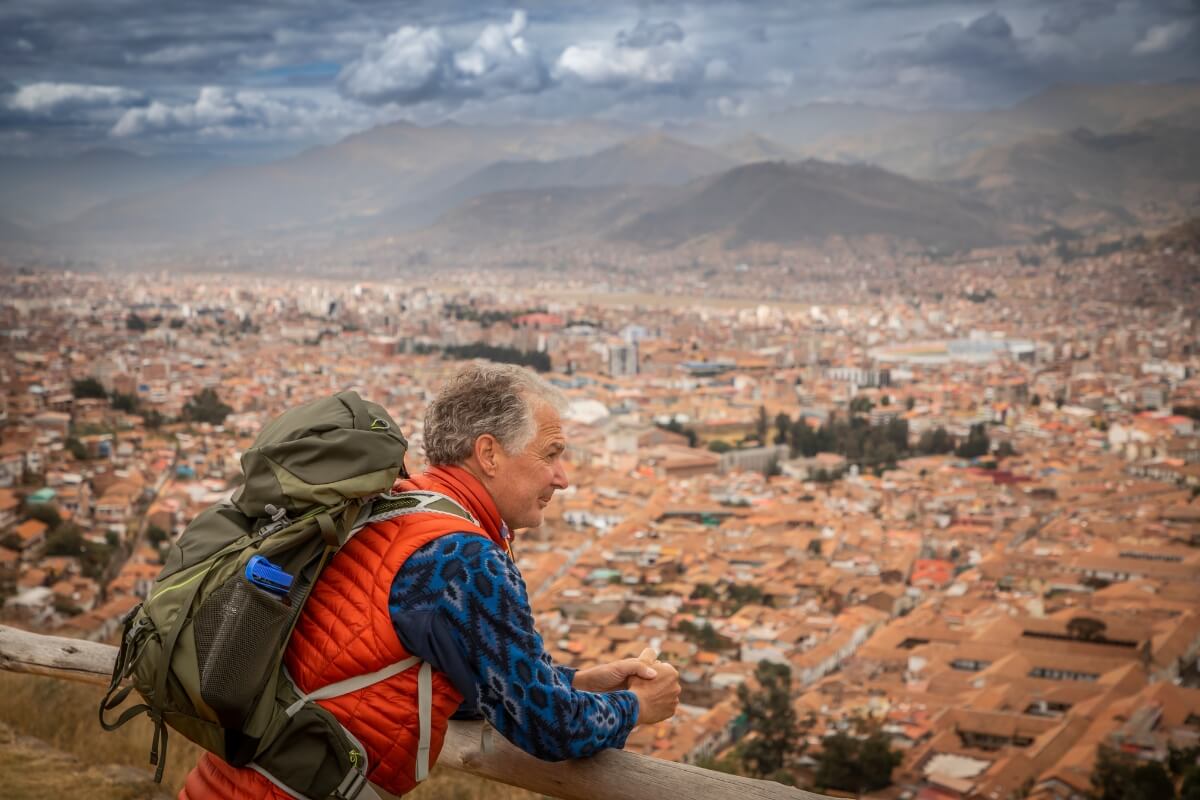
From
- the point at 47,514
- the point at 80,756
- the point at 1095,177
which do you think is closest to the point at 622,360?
the point at 47,514

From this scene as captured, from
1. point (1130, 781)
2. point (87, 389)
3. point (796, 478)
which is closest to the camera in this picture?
point (1130, 781)

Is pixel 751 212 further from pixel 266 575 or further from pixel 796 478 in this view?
pixel 266 575

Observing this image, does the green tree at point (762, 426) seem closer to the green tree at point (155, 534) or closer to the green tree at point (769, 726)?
the green tree at point (155, 534)

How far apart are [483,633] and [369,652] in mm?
117

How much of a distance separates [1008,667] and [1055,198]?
172 feet

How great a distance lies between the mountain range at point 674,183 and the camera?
184 feet

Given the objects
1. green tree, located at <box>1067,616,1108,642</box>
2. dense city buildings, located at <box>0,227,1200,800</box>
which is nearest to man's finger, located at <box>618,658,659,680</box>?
dense city buildings, located at <box>0,227,1200,800</box>

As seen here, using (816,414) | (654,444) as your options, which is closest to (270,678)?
(654,444)

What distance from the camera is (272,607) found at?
1.06m

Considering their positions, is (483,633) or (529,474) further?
(529,474)

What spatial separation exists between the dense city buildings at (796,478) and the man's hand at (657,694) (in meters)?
7.36

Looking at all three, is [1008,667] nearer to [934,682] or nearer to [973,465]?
[934,682]

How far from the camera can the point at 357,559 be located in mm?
1124

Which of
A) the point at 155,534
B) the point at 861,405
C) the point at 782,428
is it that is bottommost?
the point at 155,534
